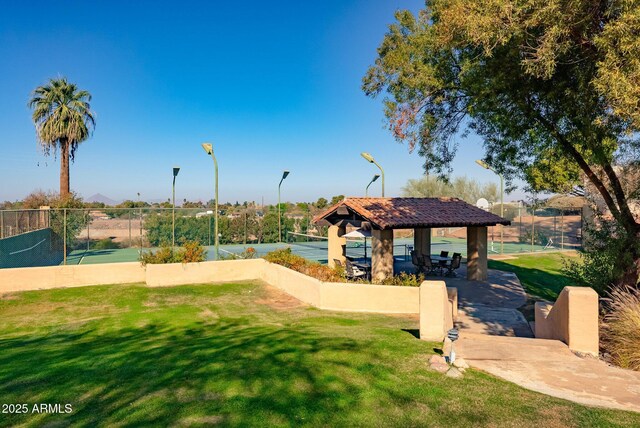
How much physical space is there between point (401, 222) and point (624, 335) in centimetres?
891

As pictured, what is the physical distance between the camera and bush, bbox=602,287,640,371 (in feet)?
22.2

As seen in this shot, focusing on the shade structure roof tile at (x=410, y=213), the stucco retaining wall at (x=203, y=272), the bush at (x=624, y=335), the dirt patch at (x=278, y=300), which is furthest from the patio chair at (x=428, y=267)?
the bush at (x=624, y=335)

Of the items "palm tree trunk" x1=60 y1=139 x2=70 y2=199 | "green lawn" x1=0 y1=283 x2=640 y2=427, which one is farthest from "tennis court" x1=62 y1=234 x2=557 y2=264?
"green lawn" x1=0 y1=283 x2=640 y2=427

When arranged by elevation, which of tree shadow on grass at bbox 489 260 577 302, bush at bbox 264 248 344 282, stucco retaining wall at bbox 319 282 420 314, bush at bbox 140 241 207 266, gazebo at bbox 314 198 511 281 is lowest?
tree shadow on grass at bbox 489 260 577 302

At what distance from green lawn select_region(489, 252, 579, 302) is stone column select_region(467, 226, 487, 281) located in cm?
189

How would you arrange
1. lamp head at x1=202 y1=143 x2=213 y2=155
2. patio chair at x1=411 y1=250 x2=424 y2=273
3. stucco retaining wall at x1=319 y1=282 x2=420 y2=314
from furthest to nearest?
patio chair at x1=411 y1=250 x2=424 y2=273, lamp head at x1=202 y1=143 x2=213 y2=155, stucco retaining wall at x1=319 y1=282 x2=420 y2=314

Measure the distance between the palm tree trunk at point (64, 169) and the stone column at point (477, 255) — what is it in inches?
979

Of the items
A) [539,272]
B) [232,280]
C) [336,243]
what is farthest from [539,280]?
[232,280]

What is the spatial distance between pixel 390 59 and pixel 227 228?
20.5 meters

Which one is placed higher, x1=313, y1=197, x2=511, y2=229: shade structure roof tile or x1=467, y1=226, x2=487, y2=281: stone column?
x1=313, y1=197, x2=511, y2=229: shade structure roof tile

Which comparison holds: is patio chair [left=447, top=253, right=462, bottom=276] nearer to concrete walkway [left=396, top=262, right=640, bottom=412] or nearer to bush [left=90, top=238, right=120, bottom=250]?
concrete walkway [left=396, top=262, right=640, bottom=412]

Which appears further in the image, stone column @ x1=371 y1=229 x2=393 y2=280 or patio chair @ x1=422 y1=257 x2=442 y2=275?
patio chair @ x1=422 y1=257 x2=442 y2=275

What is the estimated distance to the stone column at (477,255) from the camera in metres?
17.8

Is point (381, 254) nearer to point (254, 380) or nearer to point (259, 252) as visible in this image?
point (254, 380)
